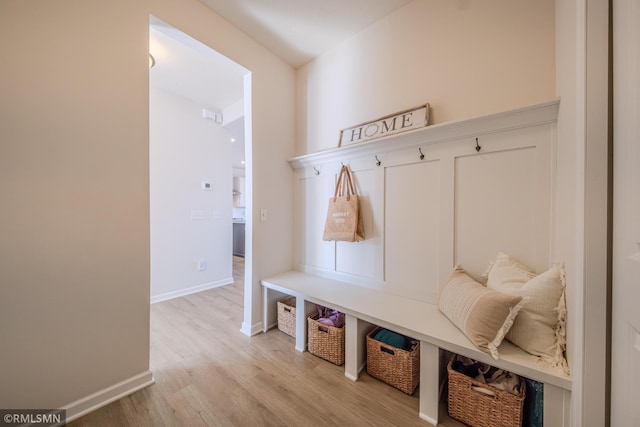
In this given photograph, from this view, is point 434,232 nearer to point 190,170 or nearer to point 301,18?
point 301,18

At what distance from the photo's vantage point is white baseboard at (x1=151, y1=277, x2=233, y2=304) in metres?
2.90

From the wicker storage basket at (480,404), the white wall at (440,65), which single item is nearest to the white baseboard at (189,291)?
the white wall at (440,65)

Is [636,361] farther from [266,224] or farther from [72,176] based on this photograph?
[72,176]

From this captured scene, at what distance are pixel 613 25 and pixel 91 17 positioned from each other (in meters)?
2.35

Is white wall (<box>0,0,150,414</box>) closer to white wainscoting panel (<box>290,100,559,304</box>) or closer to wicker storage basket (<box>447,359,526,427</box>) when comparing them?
white wainscoting panel (<box>290,100,559,304</box>)

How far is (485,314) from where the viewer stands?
1094 mm

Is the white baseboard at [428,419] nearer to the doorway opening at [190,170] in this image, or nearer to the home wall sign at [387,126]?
the home wall sign at [387,126]

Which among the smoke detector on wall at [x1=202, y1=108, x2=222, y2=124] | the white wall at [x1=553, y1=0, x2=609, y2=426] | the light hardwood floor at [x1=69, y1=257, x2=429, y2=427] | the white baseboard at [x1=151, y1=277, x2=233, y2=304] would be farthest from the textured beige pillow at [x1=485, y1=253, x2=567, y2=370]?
the smoke detector on wall at [x1=202, y1=108, x2=222, y2=124]

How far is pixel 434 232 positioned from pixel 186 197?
3.13 metres

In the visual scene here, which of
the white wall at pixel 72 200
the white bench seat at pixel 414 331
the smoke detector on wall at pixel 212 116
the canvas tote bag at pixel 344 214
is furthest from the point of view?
the smoke detector on wall at pixel 212 116

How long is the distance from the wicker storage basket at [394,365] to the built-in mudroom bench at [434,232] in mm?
91

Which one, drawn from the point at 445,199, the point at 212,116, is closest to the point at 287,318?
the point at 445,199

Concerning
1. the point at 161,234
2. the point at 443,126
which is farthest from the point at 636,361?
the point at 161,234

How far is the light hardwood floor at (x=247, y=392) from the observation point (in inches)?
48.9
